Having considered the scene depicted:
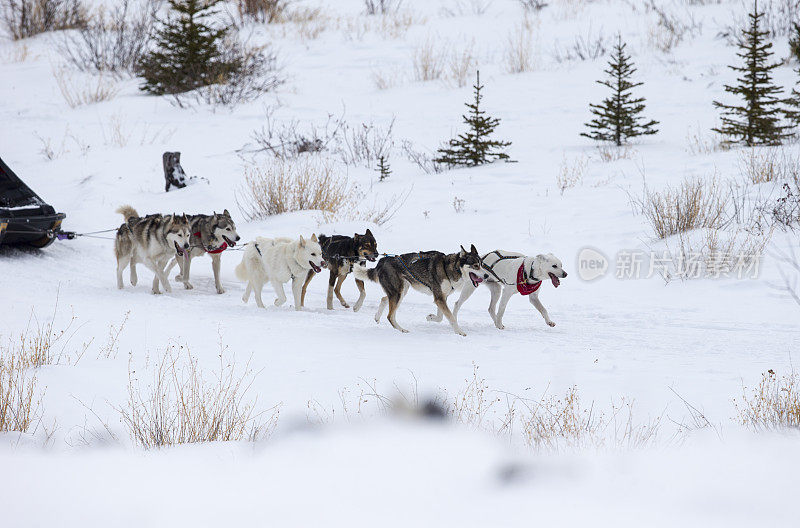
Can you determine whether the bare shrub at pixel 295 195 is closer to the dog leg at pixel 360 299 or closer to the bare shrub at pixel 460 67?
the dog leg at pixel 360 299

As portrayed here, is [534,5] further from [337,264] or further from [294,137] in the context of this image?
[337,264]

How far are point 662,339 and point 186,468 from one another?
12.0 feet

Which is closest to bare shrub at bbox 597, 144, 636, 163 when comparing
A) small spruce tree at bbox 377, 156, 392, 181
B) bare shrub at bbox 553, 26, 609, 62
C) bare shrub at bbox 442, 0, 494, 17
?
small spruce tree at bbox 377, 156, 392, 181

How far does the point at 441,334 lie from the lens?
5.66m

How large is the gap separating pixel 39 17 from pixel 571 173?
17.3 metres

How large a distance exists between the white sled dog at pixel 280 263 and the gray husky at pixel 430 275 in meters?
0.77

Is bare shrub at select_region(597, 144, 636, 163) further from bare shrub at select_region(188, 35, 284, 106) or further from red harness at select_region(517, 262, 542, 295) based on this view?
bare shrub at select_region(188, 35, 284, 106)

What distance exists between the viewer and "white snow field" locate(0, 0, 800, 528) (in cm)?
288

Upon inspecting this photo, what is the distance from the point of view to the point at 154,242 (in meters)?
7.14

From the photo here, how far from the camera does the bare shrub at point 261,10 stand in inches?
818

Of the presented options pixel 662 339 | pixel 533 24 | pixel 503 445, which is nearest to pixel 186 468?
pixel 503 445

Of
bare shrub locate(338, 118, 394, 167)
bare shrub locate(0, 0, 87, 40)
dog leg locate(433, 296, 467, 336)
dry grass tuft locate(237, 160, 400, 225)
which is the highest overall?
bare shrub locate(0, 0, 87, 40)

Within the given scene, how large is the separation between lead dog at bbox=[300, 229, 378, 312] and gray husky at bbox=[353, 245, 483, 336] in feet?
1.89

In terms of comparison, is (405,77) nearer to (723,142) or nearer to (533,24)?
(533,24)
